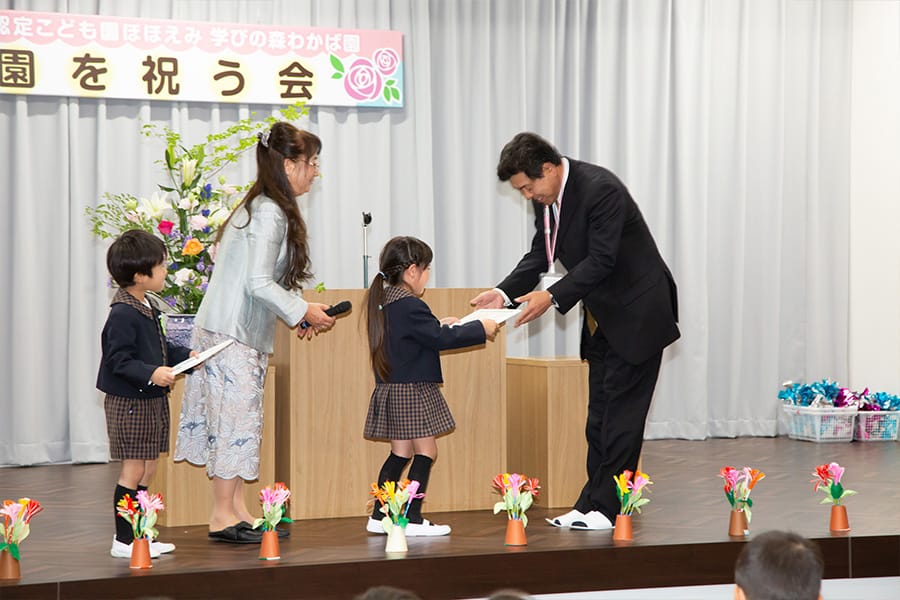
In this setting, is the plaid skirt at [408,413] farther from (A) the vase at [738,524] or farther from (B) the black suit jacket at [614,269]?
(A) the vase at [738,524]

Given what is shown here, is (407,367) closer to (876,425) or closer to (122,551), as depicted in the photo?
(122,551)

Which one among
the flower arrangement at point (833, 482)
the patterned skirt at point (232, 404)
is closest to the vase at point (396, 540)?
the patterned skirt at point (232, 404)

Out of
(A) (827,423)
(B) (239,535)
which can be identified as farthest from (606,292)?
(A) (827,423)

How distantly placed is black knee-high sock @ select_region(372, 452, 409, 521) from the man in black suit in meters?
0.62

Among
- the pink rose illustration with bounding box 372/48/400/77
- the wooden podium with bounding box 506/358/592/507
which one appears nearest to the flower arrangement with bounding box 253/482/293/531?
the wooden podium with bounding box 506/358/592/507

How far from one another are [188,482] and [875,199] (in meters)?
5.17

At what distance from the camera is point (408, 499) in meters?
3.46

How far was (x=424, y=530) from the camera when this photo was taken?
147 inches

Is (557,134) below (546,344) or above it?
above

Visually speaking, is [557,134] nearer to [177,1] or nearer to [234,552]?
[177,1]

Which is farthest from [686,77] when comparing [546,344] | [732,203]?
[546,344]

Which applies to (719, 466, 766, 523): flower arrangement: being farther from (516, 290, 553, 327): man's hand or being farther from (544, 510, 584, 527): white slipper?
(516, 290, 553, 327): man's hand

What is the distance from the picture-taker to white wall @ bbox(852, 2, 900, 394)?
689 centimetres

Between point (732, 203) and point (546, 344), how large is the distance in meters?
1.68
